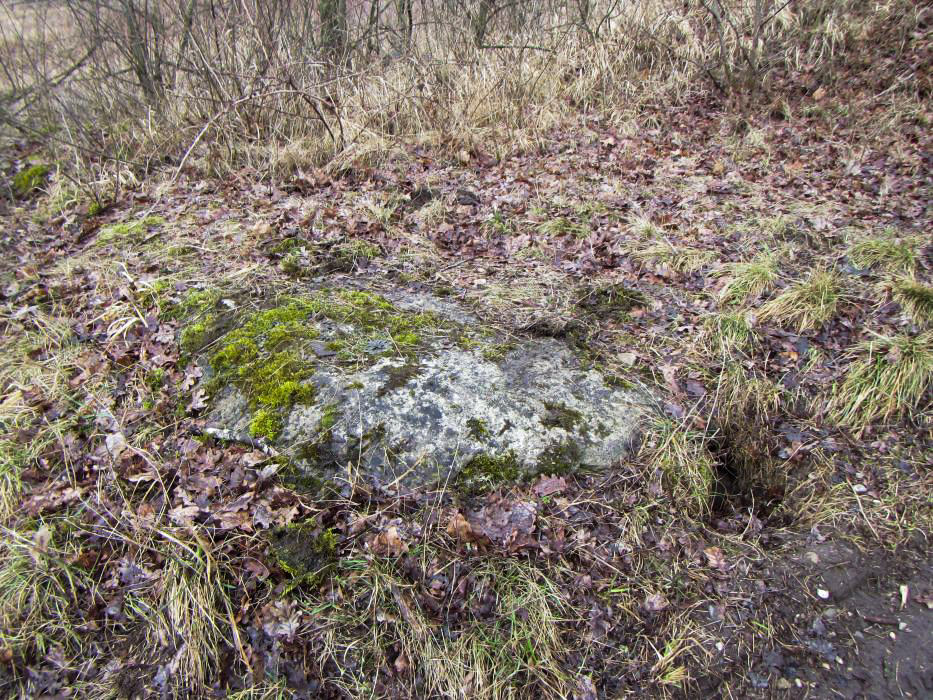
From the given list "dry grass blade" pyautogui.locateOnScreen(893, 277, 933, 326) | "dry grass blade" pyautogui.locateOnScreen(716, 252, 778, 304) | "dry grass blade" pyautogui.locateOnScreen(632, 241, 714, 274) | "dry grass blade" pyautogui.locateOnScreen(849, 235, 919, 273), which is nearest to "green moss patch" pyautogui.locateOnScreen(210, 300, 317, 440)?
"dry grass blade" pyautogui.locateOnScreen(632, 241, 714, 274)

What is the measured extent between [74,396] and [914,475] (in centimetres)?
486

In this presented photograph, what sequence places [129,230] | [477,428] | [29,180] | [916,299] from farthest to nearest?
[29,180] < [129,230] < [916,299] < [477,428]

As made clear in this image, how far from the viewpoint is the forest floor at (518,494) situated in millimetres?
2393

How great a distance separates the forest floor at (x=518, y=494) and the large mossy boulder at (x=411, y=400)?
0.44 feet

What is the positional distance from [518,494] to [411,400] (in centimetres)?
76

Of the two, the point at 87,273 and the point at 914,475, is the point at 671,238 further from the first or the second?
the point at 87,273

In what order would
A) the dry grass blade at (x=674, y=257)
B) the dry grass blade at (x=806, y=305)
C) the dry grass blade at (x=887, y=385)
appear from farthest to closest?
the dry grass blade at (x=674, y=257) → the dry grass blade at (x=806, y=305) → the dry grass blade at (x=887, y=385)

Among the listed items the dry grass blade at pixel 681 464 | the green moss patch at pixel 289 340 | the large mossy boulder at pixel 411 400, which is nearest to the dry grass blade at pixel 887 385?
the dry grass blade at pixel 681 464

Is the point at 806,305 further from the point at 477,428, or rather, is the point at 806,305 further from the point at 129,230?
the point at 129,230

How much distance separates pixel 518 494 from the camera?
2775 mm

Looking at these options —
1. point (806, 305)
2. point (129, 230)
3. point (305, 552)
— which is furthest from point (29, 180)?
point (806, 305)

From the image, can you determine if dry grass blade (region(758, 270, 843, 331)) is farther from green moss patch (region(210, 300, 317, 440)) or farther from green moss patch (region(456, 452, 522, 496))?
green moss patch (region(210, 300, 317, 440))

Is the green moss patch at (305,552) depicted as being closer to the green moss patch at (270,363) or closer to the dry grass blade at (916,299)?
the green moss patch at (270,363)

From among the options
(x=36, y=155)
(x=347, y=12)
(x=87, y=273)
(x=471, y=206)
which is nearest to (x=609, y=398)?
(x=471, y=206)
